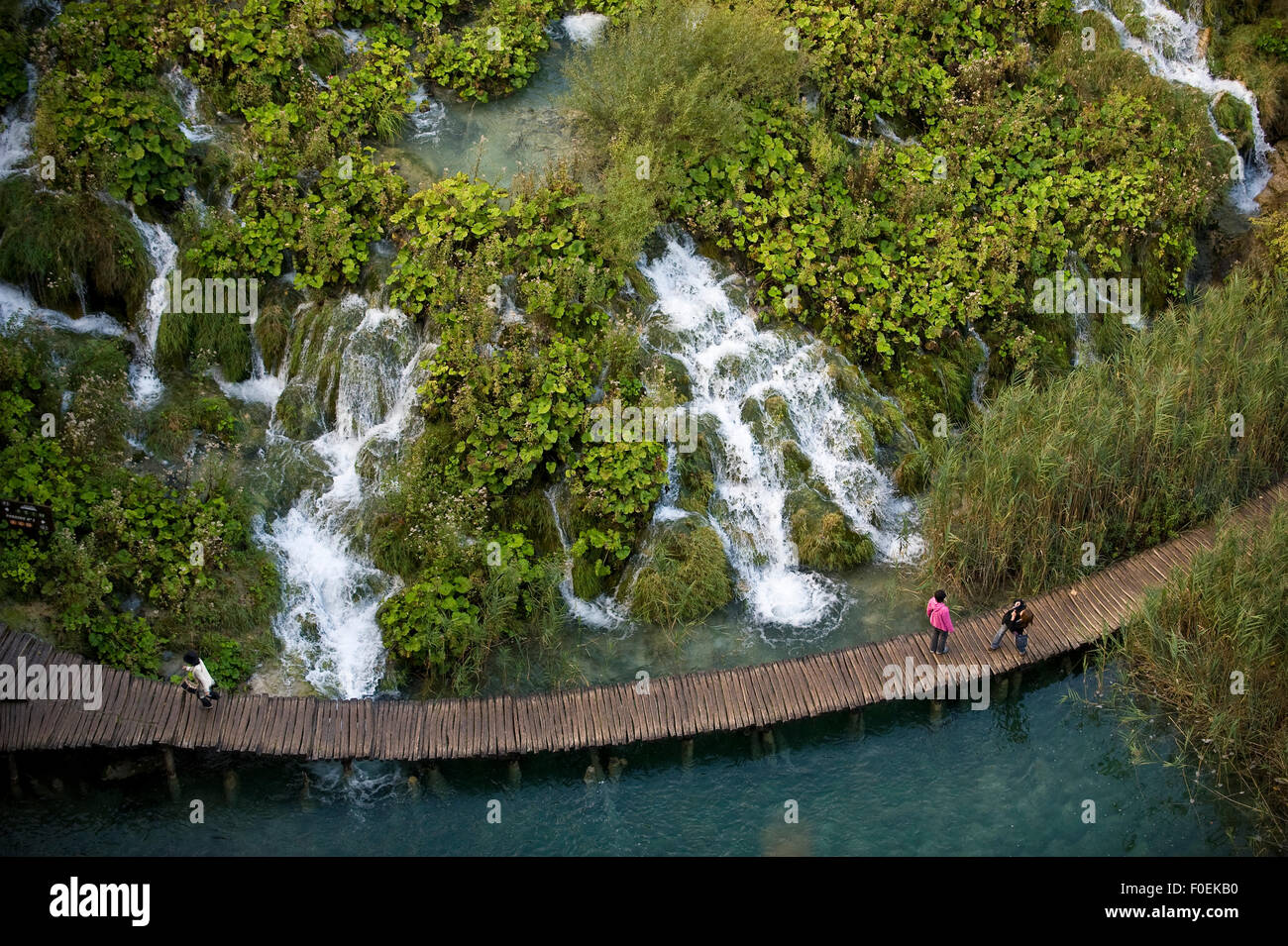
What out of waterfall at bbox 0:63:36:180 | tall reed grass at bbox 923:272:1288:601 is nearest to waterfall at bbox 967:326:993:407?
tall reed grass at bbox 923:272:1288:601

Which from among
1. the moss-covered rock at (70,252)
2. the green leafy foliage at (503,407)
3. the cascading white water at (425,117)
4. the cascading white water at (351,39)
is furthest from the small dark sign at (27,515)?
the cascading white water at (351,39)

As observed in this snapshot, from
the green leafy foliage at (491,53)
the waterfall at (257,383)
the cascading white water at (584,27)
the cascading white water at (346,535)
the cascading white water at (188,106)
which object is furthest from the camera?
the cascading white water at (584,27)

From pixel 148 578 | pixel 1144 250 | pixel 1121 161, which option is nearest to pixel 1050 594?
A: pixel 1144 250

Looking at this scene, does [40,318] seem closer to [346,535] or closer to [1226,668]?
[346,535]

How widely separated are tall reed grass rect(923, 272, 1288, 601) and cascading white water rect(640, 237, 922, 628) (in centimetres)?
103

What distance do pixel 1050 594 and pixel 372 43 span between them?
13.7 metres

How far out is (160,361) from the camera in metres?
16.4

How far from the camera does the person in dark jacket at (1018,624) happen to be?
1430cm

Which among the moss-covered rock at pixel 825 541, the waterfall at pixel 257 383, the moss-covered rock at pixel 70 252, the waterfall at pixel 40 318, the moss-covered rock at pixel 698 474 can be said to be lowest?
the moss-covered rock at pixel 825 541

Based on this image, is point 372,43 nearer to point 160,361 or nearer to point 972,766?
point 160,361

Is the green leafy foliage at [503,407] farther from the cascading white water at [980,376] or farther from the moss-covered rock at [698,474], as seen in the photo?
the cascading white water at [980,376]

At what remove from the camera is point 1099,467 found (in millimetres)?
15680

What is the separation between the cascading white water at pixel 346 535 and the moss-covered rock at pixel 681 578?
339 cm
